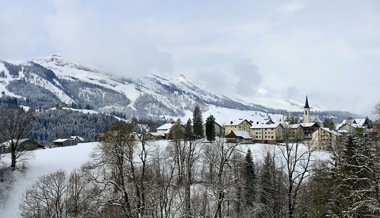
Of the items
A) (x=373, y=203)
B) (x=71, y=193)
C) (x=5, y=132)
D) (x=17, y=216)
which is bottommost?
(x=17, y=216)

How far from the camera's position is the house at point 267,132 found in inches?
4279

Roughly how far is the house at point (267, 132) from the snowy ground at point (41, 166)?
2129 inches

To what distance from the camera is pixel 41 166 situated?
2170 inches

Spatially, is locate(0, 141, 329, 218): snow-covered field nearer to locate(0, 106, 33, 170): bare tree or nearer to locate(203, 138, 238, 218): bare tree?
locate(0, 106, 33, 170): bare tree

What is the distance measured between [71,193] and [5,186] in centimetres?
1180

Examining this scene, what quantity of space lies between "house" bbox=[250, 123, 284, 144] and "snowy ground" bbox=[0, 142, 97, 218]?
54087 mm

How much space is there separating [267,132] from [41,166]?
71.3 meters

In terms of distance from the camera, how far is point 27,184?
4828cm

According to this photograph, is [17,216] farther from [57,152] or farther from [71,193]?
[57,152]

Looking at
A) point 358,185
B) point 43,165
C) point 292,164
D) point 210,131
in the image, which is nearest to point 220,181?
point 292,164

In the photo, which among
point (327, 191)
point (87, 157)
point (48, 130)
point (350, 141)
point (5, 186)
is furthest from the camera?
point (48, 130)

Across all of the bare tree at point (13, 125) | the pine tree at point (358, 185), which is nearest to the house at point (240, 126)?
the bare tree at point (13, 125)

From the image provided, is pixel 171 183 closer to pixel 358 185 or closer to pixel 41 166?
pixel 41 166

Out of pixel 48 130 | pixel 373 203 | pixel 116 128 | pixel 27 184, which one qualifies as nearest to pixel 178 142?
pixel 116 128
